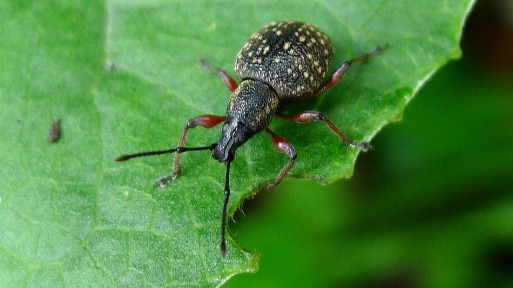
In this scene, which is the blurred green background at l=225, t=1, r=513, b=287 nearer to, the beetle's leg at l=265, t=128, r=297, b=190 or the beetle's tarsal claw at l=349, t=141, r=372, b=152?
the beetle's leg at l=265, t=128, r=297, b=190

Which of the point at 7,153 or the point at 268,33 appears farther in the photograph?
the point at 268,33

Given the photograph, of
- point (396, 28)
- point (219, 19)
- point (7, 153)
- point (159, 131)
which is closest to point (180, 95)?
point (159, 131)

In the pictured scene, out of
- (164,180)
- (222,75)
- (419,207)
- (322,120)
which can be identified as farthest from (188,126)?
(419,207)

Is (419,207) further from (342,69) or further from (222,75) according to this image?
(222,75)

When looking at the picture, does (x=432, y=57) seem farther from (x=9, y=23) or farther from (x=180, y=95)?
(x=9, y=23)

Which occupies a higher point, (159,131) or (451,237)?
(159,131)

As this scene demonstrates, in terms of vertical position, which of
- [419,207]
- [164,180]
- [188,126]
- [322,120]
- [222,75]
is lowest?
[419,207]

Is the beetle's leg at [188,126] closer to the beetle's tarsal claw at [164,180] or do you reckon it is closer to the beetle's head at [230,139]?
the beetle's tarsal claw at [164,180]
